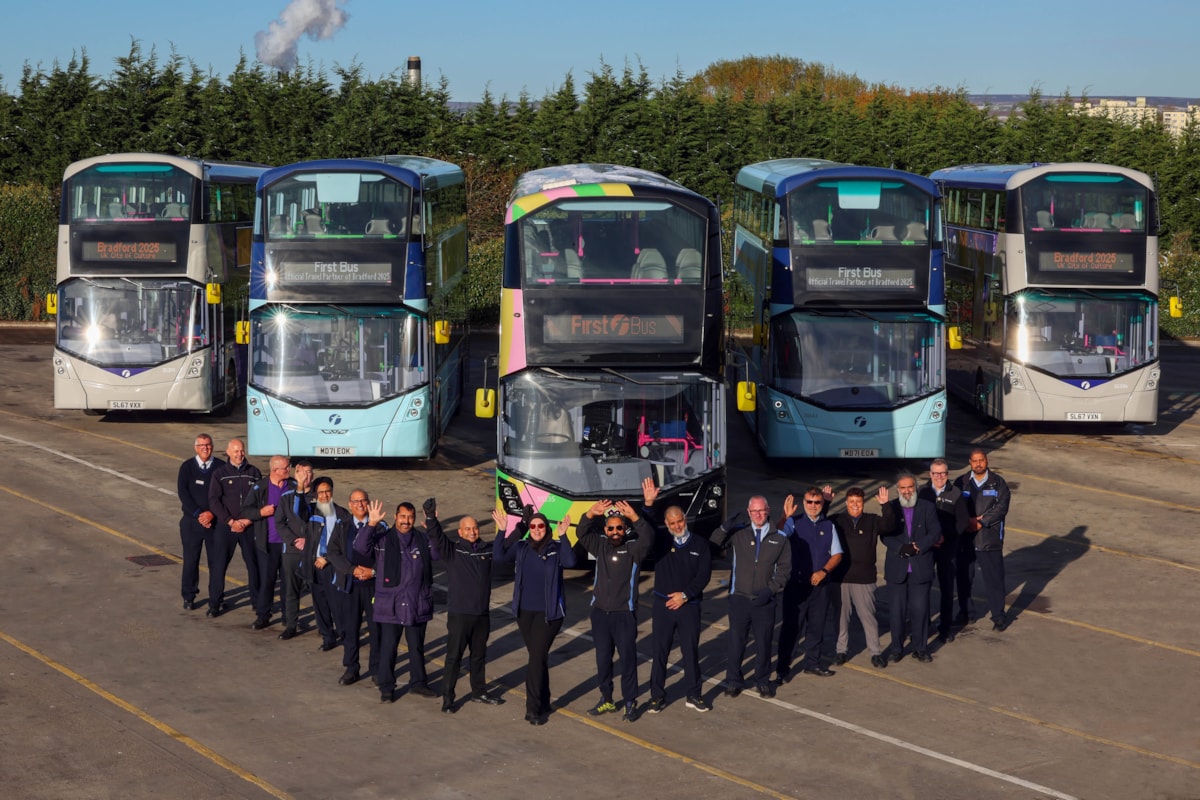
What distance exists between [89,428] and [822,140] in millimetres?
31740

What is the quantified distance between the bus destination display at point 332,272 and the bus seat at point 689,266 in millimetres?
6619

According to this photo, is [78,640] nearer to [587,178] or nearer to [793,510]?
[793,510]

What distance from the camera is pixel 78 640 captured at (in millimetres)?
15602

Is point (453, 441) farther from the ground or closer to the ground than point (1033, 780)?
farther from the ground

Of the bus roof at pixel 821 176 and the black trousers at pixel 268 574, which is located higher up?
the bus roof at pixel 821 176

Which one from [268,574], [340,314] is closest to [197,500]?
[268,574]

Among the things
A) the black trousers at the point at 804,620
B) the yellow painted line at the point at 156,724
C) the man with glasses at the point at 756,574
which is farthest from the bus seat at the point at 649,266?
the yellow painted line at the point at 156,724

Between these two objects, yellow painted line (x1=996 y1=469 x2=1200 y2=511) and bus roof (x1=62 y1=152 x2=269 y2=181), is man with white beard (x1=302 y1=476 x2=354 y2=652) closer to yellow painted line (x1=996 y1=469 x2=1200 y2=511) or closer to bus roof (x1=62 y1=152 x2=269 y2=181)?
yellow painted line (x1=996 y1=469 x2=1200 y2=511)

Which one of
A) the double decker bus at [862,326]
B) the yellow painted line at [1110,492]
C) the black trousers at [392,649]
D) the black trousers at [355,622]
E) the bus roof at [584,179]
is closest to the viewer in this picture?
the black trousers at [392,649]

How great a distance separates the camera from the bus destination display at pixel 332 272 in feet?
76.5

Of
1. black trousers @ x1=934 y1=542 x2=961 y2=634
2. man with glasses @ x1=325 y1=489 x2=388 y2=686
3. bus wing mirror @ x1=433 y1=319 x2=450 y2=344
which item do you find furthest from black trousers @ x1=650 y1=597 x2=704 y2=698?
bus wing mirror @ x1=433 y1=319 x2=450 y2=344

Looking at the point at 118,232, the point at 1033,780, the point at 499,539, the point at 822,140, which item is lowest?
the point at 1033,780

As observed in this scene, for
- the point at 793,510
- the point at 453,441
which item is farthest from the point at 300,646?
the point at 453,441

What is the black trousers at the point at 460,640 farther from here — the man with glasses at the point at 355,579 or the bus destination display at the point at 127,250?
the bus destination display at the point at 127,250
